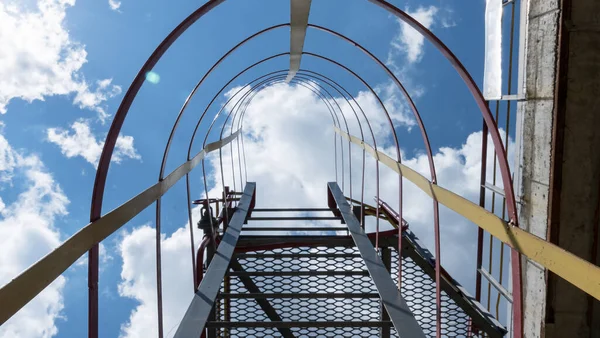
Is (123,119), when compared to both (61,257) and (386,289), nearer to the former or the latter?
(61,257)

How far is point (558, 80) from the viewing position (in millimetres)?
4160

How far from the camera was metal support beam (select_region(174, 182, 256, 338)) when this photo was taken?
362cm

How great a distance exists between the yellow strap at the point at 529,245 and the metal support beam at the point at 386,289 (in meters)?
1.16

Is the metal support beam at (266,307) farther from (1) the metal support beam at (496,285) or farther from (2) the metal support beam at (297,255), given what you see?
(1) the metal support beam at (496,285)

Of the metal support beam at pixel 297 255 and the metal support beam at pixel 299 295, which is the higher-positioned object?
the metal support beam at pixel 297 255

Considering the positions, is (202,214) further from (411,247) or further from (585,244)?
(585,244)

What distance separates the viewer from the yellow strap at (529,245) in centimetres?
170

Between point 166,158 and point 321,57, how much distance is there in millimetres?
3342

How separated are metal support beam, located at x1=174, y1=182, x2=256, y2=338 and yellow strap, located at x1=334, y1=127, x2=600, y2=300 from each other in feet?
7.27

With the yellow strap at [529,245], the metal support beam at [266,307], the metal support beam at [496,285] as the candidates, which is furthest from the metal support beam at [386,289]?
the metal support beam at [496,285]

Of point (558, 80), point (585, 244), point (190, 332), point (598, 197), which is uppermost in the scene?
point (558, 80)

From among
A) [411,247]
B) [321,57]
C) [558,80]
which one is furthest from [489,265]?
[321,57]

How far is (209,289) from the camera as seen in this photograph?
438cm

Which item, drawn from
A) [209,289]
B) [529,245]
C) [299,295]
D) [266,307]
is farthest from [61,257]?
[266,307]
